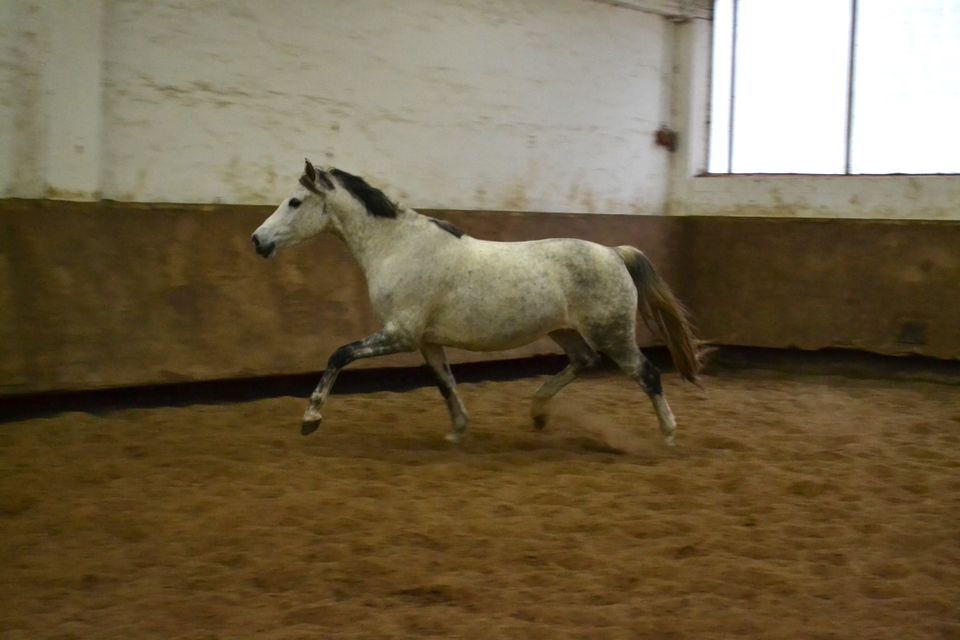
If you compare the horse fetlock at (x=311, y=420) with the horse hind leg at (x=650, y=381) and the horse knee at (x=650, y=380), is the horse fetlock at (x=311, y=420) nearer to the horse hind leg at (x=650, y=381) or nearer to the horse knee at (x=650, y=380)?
the horse hind leg at (x=650, y=381)

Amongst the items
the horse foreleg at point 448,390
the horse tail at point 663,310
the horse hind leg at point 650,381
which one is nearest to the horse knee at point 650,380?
the horse hind leg at point 650,381

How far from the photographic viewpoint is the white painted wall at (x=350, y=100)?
621 cm

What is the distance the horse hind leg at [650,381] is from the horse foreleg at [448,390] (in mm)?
867

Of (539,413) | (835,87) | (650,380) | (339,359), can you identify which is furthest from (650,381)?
(835,87)

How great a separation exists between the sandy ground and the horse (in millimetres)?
531

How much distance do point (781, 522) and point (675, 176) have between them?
646 centimetres

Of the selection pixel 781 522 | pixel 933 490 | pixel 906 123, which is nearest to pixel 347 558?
pixel 781 522

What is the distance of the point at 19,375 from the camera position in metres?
5.91

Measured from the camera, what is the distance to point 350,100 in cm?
770

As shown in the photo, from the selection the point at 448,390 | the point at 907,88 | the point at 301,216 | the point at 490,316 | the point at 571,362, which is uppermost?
the point at 907,88

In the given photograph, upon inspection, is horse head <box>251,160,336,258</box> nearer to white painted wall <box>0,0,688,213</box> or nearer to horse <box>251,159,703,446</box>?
horse <box>251,159,703,446</box>

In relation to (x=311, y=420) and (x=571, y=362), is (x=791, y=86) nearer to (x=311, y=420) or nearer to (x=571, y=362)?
(x=571, y=362)

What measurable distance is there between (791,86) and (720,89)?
2.52 ft

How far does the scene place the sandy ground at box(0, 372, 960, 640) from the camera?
3.12m
